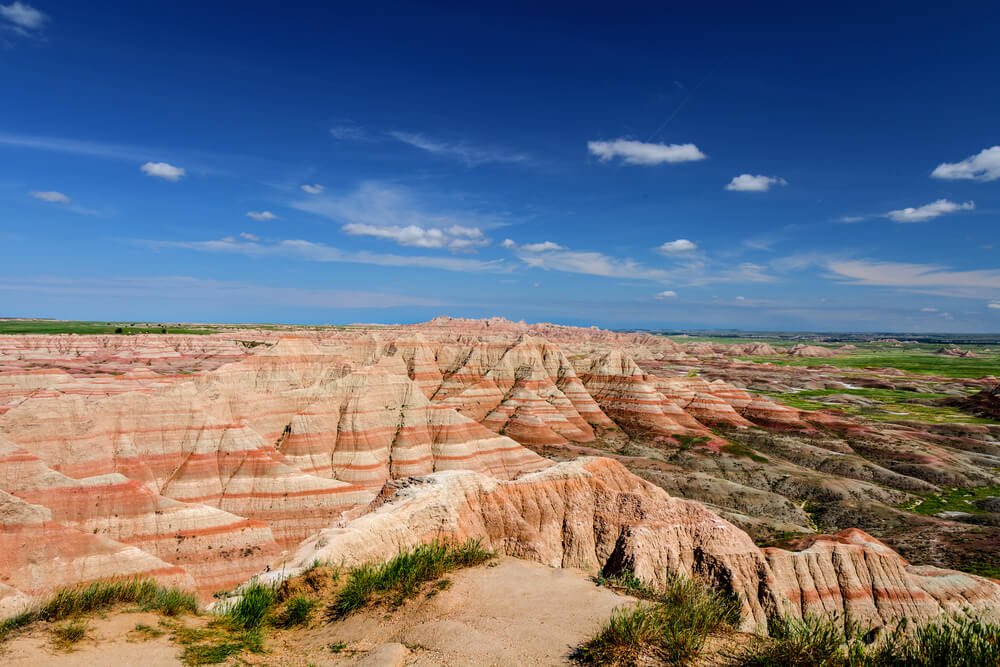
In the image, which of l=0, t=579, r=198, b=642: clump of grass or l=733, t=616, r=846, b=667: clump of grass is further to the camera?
l=0, t=579, r=198, b=642: clump of grass

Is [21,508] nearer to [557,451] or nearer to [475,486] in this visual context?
[475,486]

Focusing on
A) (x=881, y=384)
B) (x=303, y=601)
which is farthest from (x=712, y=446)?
(x=881, y=384)

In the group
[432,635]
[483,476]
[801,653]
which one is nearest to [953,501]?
[483,476]

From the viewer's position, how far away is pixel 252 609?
1196 centimetres

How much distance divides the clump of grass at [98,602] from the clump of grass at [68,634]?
0.47 m

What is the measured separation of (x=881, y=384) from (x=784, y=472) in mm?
109820

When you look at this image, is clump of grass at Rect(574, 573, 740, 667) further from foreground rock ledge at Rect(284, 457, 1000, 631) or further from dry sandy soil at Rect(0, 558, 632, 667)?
foreground rock ledge at Rect(284, 457, 1000, 631)

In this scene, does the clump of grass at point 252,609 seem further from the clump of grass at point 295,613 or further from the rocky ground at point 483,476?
the rocky ground at point 483,476

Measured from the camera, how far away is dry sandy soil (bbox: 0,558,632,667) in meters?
9.23

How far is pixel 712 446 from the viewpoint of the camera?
65750 millimetres

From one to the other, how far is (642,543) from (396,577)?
1056cm

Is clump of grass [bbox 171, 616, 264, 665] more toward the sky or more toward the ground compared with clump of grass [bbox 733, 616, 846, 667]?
more toward the ground

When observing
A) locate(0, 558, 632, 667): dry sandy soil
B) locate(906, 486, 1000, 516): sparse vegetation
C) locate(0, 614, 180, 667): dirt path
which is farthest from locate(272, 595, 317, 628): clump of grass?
locate(906, 486, 1000, 516): sparse vegetation

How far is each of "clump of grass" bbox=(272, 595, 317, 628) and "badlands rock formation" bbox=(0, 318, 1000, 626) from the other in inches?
116
